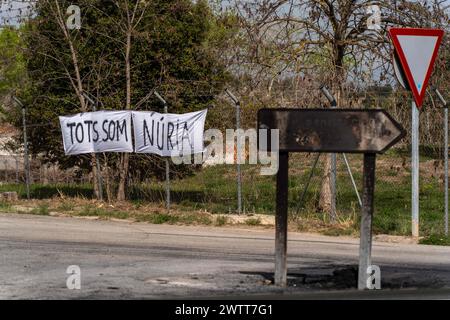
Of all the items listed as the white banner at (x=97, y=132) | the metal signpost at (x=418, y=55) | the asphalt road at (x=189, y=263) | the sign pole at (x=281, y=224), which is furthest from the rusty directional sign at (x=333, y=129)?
the white banner at (x=97, y=132)

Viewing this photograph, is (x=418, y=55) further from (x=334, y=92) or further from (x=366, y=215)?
(x=366, y=215)

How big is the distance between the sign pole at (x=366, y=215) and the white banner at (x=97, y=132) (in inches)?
344

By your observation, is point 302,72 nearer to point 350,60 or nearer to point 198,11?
point 350,60

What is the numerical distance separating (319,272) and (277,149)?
6.44ft

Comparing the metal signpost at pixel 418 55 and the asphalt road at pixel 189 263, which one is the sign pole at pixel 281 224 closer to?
the asphalt road at pixel 189 263

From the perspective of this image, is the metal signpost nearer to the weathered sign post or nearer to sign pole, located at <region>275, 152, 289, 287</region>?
the weathered sign post

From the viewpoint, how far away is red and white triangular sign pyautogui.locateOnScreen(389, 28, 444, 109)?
41.5ft

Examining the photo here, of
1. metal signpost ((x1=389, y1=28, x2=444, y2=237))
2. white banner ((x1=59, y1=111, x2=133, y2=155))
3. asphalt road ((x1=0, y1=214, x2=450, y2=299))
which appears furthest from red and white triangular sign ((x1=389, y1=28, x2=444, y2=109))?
white banner ((x1=59, y1=111, x2=133, y2=155))

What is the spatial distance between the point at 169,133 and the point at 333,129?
8077mm

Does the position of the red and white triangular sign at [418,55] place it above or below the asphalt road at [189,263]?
above

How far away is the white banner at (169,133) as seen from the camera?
53.6 feet

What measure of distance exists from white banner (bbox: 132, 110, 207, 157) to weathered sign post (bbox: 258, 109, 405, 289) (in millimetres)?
7430

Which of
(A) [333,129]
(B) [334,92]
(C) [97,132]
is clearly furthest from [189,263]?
(C) [97,132]
